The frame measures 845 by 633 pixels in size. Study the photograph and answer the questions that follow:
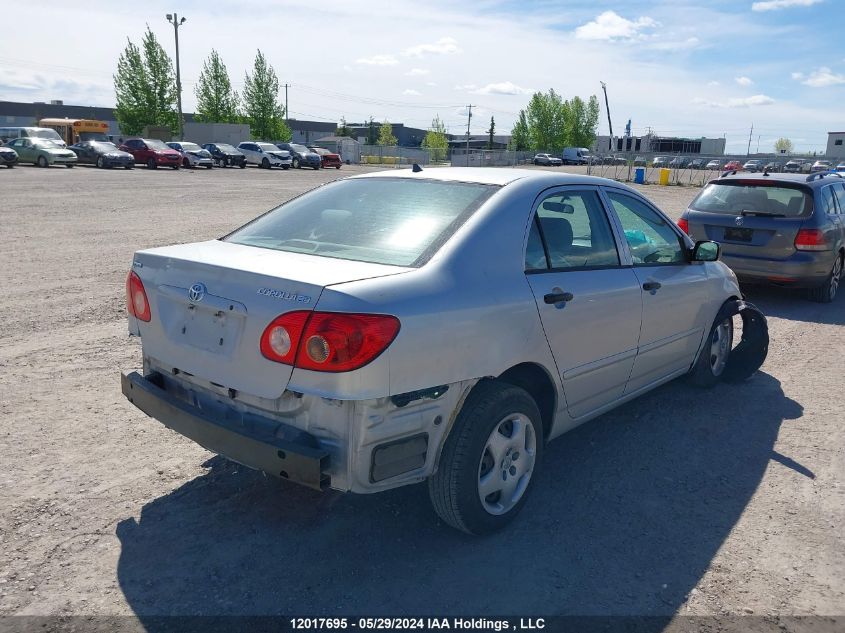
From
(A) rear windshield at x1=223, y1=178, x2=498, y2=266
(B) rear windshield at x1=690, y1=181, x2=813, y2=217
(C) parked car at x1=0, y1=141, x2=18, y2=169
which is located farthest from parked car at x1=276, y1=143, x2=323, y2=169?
(A) rear windshield at x1=223, y1=178, x2=498, y2=266

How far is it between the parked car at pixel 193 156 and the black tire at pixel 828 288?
37.8 m

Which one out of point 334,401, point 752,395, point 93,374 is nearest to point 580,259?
point 334,401

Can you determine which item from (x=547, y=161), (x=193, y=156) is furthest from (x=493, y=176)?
(x=547, y=161)

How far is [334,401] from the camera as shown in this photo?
2.79 metres

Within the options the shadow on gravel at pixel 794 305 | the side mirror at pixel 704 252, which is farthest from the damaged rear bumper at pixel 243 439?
the shadow on gravel at pixel 794 305

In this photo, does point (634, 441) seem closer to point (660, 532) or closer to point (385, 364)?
point (660, 532)

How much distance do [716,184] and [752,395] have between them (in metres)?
4.63

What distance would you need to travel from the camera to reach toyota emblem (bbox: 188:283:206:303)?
312 centimetres

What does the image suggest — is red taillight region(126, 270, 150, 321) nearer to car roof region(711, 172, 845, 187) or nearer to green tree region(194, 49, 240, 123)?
car roof region(711, 172, 845, 187)

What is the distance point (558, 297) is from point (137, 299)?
210cm

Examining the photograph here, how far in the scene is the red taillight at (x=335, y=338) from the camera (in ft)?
8.99

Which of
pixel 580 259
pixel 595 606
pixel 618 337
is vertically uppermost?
pixel 580 259

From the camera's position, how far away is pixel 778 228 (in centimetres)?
869

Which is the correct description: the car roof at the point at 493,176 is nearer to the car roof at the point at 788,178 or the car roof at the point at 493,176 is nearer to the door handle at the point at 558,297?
the door handle at the point at 558,297
